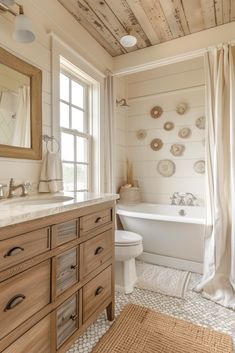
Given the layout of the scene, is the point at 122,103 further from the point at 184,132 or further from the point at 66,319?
the point at 66,319

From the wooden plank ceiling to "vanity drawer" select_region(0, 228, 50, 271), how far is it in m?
2.13

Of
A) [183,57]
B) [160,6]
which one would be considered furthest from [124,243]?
[160,6]

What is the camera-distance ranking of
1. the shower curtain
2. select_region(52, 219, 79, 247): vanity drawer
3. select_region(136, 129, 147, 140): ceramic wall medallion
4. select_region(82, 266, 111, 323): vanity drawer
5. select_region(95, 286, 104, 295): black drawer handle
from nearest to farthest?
1. select_region(52, 219, 79, 247): vanity drawer
2. select_region(82, 266, 111, 323): vanity drawer
3. select_region(95, 286, 104, 295): black drawer handle
4. the shower curtain
5. select_region(136, 129, 147, 140): ceramic wall medallion

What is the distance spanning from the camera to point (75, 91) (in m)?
2.40

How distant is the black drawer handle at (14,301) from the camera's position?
0.86 m

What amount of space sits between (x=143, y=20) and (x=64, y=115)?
4.27 feet

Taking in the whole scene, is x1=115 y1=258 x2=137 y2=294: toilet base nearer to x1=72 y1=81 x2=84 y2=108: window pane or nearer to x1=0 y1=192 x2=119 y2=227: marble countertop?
x1=0 y1=192 x2=119 y2=227: marble countertop

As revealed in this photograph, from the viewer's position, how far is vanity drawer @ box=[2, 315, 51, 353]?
2.99ft

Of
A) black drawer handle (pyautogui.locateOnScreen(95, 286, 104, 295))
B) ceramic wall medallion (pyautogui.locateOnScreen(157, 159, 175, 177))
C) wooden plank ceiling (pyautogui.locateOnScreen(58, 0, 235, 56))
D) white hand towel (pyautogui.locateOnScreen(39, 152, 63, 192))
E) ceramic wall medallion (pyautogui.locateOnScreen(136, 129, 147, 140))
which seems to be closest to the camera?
black drawer handle (pyautogui.locateOnScreen(95, 286, 104, 295))

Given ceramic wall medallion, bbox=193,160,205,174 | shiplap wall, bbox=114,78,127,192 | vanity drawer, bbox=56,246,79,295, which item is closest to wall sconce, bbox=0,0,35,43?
vanity drawer, bbox=56,246,79,295

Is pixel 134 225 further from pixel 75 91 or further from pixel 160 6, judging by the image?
pixel 160 6

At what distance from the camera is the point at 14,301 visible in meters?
0.88

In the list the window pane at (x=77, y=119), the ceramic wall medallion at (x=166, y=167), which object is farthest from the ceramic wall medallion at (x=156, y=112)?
the window pane at (x=77, y=119)

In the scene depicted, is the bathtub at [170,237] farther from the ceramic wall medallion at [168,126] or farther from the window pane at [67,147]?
the ceramic wall medallion at [168,126]
